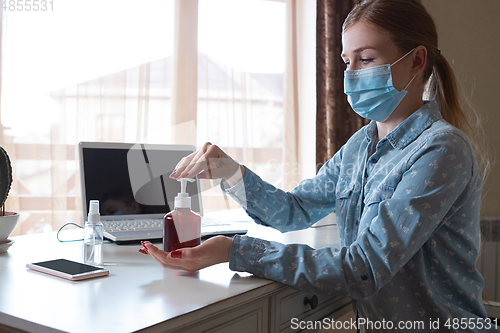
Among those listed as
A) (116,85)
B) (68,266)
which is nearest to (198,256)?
(68,266)

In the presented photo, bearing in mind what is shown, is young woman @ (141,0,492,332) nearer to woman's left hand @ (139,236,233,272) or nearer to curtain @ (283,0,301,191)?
woman's left hand @ (139,236,233,272)

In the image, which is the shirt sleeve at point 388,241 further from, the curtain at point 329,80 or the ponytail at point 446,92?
the curtain at point 329,80

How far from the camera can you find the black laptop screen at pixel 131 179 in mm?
1190

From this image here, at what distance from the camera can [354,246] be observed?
2.65 ft

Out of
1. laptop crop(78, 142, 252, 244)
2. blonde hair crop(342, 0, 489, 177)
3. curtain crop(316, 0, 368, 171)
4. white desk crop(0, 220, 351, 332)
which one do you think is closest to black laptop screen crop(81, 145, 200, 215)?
laptop crop(78, 142, 252, 244)

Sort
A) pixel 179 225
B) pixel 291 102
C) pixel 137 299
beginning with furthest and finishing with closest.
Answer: pixel 291 102, pixel 179 225, pixel 137 299

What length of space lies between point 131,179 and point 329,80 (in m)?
1.43

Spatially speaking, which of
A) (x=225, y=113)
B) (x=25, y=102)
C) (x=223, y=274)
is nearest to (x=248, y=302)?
(x=223, y=274)

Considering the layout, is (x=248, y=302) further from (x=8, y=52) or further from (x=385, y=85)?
(x=8, y=52)

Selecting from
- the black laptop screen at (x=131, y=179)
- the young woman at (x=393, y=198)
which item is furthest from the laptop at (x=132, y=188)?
the young woman at (x=393, y=198)

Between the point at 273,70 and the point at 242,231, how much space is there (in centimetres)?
148

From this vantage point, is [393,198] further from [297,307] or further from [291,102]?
[291,102]

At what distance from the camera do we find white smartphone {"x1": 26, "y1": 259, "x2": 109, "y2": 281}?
0.79 metres

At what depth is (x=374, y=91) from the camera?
99 centimetres
